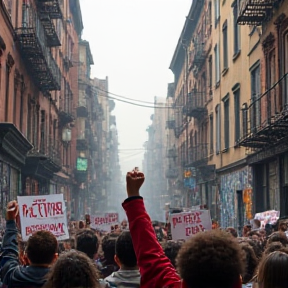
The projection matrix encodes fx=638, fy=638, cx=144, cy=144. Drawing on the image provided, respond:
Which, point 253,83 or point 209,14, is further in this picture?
point 209,14

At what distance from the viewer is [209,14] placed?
34531mm

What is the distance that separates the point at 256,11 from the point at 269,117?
167 inches

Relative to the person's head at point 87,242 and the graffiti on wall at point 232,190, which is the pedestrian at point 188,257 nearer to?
the person's head at point 87,242

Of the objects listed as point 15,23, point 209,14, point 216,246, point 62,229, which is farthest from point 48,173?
point 216,246

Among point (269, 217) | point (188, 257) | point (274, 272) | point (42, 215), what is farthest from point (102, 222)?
point (188, 257)

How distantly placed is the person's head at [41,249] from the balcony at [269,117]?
1094cm

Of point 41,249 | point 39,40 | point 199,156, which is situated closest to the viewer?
point 41,249

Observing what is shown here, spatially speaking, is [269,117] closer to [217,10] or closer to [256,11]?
Result: [256,11]

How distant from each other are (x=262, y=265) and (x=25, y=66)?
21430mm

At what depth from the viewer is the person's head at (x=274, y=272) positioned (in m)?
3.57

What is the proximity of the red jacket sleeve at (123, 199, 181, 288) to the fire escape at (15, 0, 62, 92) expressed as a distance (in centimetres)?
1904

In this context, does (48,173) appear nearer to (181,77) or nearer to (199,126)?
(199,126)

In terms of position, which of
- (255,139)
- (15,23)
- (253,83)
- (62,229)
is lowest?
(62,229)

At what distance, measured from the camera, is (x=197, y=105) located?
3700 centimetres
